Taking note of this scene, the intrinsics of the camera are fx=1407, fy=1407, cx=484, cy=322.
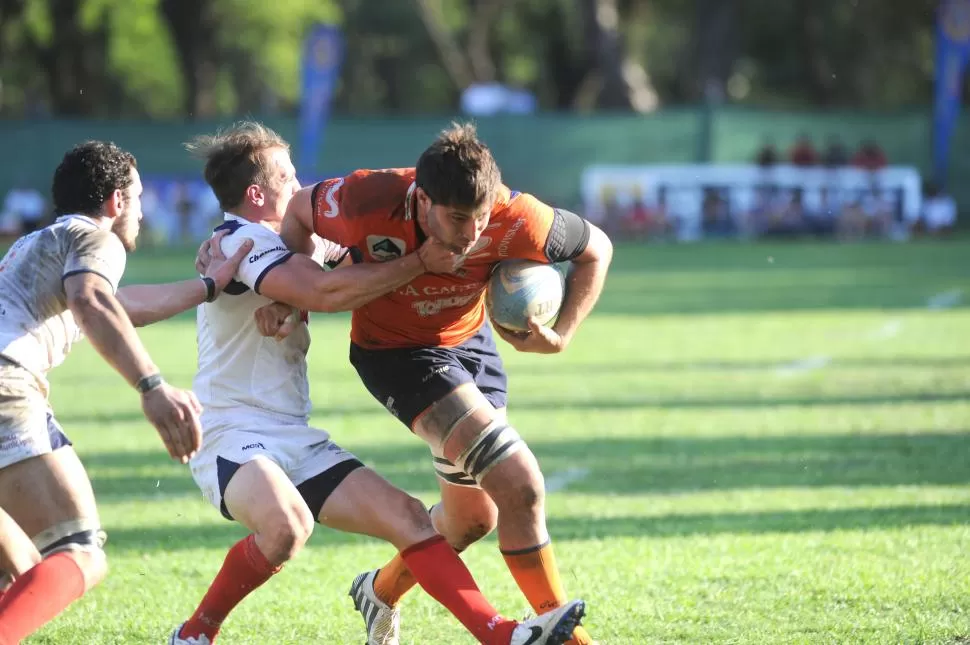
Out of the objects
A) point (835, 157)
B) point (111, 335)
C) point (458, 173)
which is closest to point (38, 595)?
point (111, 335)

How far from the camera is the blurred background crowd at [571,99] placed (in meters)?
31.9

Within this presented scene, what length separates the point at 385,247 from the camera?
209 inches

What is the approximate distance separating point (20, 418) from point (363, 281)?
129cm

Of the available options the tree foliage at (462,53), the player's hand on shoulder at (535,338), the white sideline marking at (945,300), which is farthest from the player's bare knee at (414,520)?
the tree foliage at (462,53)

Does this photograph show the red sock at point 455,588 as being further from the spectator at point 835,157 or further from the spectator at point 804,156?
the spectator at point 835,157

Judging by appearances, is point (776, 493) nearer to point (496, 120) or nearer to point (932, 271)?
point (932, 271)

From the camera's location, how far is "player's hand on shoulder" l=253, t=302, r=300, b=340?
5.30 m

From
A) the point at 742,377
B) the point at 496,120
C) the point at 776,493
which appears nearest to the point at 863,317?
the point at 742,377

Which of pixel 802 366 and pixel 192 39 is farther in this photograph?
pixel 192 39

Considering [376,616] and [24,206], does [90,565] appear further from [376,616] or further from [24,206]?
[24,206]

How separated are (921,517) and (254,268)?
4181 mm

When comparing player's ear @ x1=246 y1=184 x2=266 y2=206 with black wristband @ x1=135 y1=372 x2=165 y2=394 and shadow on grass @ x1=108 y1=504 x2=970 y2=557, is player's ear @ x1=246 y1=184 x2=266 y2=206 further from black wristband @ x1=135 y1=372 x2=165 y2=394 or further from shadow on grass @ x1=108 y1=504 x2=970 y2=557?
shadow on grass @ x1=108 y1=504 x2=970 y2=557

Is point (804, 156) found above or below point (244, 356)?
below

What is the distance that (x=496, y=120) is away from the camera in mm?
33562
